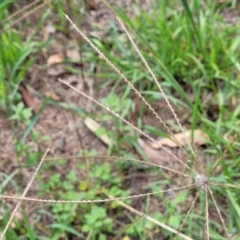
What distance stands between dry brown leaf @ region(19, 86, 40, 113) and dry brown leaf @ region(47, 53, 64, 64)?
189 mm

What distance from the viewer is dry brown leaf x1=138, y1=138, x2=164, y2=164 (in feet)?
6.31

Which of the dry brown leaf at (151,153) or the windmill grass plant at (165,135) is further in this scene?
the dry brown leaf at (151,153)

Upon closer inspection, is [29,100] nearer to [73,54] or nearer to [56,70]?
[56,70]

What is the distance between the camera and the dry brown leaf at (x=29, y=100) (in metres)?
2.11

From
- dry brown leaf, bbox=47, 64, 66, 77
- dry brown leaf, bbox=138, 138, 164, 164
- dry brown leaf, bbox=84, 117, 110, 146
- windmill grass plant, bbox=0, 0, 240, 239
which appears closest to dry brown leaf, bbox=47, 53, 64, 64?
dry brown leaf, bbox=47, 64, 66, 77

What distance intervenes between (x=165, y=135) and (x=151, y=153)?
0.14m

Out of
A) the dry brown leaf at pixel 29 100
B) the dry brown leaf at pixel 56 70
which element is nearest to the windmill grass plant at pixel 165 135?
the dry brown leaf at pixel 56 70

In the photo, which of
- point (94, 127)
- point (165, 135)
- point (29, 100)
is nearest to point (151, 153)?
point (165, 135)

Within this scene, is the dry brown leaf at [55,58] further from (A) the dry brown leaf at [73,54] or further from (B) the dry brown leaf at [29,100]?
(B) the dry brown leaf at [29,100]

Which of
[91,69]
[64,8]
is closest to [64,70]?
A: [91,69]

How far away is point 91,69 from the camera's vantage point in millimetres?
2154

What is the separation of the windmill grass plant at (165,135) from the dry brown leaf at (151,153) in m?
0.01

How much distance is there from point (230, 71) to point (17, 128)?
89 cm

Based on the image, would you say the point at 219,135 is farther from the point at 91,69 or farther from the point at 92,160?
the point at 91,69
